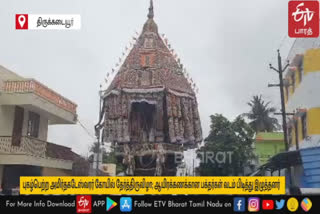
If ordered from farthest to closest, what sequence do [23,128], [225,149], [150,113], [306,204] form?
[225,149], [150,113], [23,128], [306,204]

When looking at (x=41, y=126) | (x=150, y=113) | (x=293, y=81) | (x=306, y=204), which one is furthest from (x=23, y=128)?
(x=306, y=204)

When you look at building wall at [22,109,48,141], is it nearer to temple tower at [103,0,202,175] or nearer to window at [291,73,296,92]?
temple tower at [103,0,202,175]

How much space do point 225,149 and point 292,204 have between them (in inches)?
787

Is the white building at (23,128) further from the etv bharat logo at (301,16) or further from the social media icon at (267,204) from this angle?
the social media icon at (267,204)

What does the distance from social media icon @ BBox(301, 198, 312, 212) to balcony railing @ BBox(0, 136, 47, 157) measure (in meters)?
13.3

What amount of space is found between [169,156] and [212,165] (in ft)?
16.0

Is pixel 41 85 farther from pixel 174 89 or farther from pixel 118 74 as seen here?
pixel 174 89

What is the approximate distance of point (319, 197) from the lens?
4566 millimetres

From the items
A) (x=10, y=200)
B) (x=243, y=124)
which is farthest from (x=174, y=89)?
(x=10, y=200)

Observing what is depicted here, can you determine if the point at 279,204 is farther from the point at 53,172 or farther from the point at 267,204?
the point at 53,172

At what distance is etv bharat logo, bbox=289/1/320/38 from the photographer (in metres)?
11.3

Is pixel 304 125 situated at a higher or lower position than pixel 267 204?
higher

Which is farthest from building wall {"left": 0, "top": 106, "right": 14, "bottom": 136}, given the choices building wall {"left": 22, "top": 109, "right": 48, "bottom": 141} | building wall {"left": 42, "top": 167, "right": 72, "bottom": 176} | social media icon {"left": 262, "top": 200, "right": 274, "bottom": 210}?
social media icon {"left": 262, "top": 200, "right": 274, "bottom": 210}

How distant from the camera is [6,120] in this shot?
1571 centimetres
